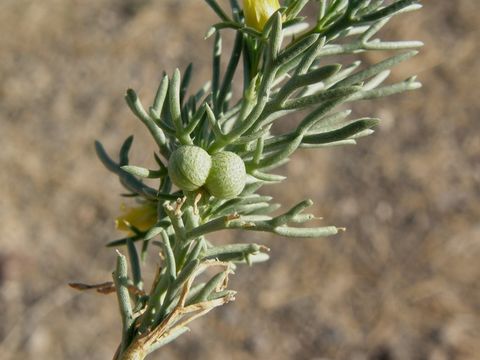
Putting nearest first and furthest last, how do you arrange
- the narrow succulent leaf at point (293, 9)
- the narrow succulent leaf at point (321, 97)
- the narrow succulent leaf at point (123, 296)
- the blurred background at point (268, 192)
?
the narrow succulent leaf at point (321, 97) < the narrow succulent leaf at point (123, 296) < the narrow succulent leaf at point (293, 9) < the blurred background at point (268, 192)

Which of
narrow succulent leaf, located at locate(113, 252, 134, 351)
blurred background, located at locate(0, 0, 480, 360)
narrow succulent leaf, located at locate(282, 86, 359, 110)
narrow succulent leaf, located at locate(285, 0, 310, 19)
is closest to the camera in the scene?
narrow succulent leaf, located at locate(282, 86, 359, 110)

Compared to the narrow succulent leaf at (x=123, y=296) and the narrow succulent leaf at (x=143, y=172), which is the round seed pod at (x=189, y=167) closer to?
the narrow succulent leaf at (x=143, y=172)

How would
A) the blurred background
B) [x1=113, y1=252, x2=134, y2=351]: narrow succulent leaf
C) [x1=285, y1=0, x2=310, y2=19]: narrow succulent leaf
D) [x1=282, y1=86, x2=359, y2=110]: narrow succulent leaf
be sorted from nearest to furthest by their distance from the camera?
1. [x1=282, y1=86, x2=359, y2=110]: narrow succulent leaf
2. [x1=113, y1=252, x2=134, y2=351]: narrow succulent leaf
3. [x1=285, y1=0, x2=310, y2=19]: narrow succulent leaf
4. the blurred background

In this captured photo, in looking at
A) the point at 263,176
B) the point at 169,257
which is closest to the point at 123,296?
the point at 169,257

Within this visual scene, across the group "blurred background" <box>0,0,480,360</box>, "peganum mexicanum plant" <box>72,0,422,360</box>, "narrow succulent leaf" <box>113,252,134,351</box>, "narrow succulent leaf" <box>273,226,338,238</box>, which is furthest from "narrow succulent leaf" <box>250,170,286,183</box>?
→ "blurred background" <box>0,0,480,360</box>

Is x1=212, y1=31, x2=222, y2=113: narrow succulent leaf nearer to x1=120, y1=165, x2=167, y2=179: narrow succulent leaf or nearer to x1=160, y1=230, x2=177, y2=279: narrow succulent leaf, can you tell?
x1=120, y1=165, x2=167, y2=179: narrow succulent leaf

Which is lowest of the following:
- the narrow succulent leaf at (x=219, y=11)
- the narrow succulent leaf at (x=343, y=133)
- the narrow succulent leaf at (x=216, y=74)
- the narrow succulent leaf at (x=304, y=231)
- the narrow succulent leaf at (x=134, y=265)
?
the narrow succulent leaf at (x=134, y=265)

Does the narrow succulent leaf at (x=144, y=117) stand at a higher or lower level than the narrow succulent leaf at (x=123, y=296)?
higher

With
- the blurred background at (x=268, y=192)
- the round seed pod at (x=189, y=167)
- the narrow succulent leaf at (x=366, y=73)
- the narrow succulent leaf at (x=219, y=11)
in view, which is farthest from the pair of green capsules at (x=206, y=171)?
the blurred background at (x=268, y=192)

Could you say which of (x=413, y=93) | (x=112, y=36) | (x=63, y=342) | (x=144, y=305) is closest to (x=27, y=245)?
(x=63, y=342)
